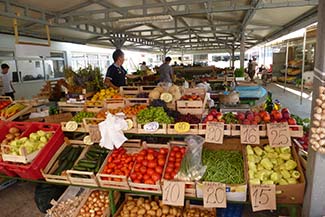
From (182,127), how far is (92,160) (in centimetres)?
106

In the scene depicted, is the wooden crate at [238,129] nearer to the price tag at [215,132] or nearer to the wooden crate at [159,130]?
the price tag at [215,132]

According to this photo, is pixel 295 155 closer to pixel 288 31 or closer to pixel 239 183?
pixel 239 183

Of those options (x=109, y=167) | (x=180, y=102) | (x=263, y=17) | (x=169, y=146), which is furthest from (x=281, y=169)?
(x=263, y=17)

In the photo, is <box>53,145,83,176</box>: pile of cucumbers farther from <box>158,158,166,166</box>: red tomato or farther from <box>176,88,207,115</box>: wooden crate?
<box>176,88,207,115</box>: wooden crate

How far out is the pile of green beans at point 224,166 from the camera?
2098mm

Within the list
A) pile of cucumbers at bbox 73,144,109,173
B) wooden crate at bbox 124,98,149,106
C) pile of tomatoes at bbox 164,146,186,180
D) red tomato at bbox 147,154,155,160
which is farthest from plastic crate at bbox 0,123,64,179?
pile of tomatoes at bbox 164,146,186,180

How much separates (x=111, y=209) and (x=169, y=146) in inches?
34.8

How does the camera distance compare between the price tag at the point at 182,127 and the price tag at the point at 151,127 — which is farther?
the price tag at the point at 151,127

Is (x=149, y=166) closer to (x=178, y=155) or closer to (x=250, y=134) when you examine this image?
(x=178, y=155)

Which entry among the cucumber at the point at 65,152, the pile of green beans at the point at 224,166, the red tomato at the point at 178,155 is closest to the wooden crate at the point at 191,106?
the pile of green beans at the point at 224,166

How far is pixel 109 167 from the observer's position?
2.49 m

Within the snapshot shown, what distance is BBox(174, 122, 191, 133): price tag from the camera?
8.04 ft

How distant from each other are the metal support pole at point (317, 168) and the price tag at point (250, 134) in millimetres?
443

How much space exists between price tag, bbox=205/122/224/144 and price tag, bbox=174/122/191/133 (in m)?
0.22
